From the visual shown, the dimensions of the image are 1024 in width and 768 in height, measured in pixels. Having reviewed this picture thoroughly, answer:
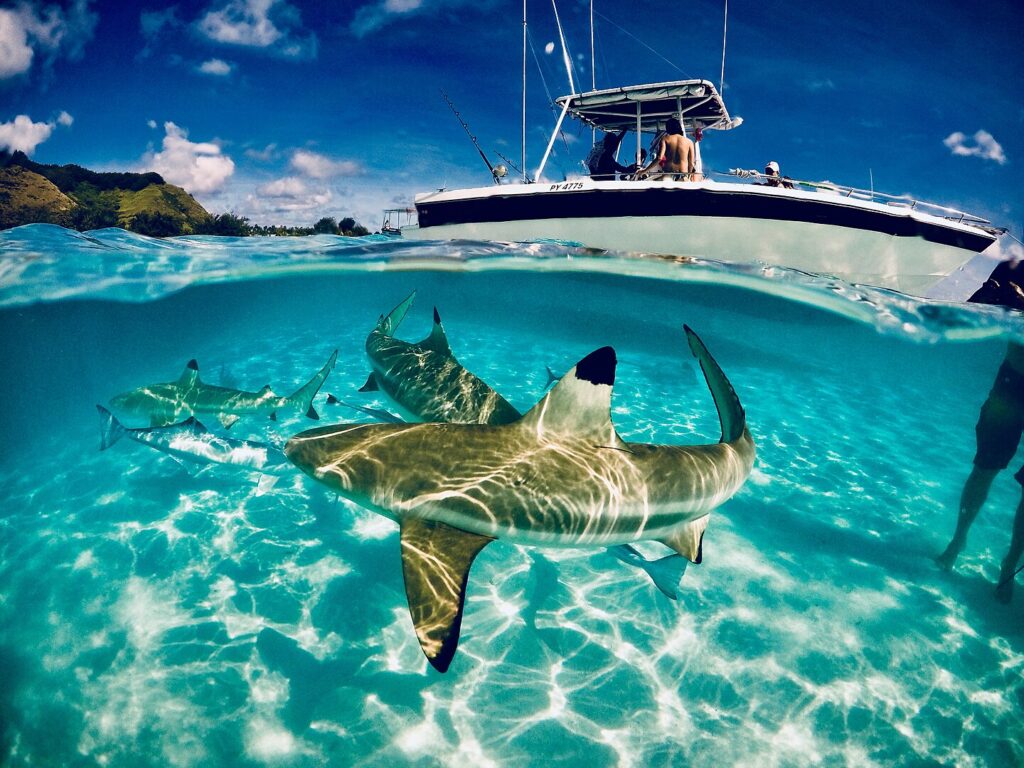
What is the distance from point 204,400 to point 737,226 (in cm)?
1230

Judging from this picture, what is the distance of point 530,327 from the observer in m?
26.7

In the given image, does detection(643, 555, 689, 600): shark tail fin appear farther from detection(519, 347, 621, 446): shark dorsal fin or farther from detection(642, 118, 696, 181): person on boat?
detection(642, 118, 696, 181): person on boat

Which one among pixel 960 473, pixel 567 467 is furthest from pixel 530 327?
pixel 567 467

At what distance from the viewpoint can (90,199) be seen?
107 ft

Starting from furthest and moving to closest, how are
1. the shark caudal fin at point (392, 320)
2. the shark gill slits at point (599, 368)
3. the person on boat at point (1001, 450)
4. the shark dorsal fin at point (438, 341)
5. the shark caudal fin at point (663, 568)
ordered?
1. the shark caudal fin at point (392, 320)
2. the person on boat at point (1001, 450)
3. the shark dorsal fin at point (438, 341)
4. the shark caudal fin at point (663, 568)
5. the shark gill slits at point (599, 368)

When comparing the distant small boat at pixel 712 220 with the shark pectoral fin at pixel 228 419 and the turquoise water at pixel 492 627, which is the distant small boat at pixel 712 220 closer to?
the turquoise water at pixel 492 627

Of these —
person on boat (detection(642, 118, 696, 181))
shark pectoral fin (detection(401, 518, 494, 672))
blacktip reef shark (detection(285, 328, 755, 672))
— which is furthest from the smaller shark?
person on boat (detection(642, 118, 696, 181))

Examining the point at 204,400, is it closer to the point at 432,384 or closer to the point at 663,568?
the point at 432,384

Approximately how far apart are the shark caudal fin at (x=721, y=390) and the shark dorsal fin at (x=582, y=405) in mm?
848

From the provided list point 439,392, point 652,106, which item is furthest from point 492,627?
point 652,106

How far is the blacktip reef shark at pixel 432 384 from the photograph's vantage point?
4238 millimetres

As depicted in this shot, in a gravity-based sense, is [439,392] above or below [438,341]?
below

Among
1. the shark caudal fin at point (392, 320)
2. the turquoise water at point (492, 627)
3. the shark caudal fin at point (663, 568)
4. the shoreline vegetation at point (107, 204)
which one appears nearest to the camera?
the turquoise water at point (492, 627)

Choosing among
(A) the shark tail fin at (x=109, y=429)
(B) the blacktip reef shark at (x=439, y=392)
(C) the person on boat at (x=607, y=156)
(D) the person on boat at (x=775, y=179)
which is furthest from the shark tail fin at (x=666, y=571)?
(C) the person on boat at (x=607, y=156)
